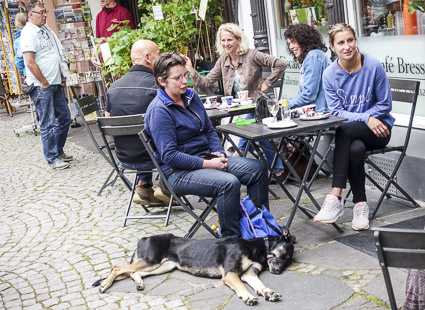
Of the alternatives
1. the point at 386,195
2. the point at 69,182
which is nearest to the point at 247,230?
the point at 386,195

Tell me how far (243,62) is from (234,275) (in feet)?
10.1

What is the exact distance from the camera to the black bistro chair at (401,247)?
2.23 m

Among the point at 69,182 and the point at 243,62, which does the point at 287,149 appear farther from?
the point at 69,182

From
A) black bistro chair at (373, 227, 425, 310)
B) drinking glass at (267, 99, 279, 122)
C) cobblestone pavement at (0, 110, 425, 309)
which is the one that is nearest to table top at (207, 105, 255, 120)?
cobblestone pavement at (0, 110, 425, 309)

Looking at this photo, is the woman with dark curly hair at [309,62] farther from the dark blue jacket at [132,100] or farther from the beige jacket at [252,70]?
the dark blue jacket at [132,100]

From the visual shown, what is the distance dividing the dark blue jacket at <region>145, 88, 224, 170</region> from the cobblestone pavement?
815mm

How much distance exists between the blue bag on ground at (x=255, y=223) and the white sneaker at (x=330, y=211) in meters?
0.35

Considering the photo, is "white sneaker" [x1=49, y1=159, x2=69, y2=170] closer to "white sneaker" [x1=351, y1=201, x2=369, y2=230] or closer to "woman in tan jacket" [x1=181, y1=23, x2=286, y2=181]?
"woman in tan jacket" [x1=181, y1=23, x2=286, y2=181]

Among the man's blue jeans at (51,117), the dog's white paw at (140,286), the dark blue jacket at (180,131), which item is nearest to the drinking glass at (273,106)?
the dark blue jacket at (180,131)

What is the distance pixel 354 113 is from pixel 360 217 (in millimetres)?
800

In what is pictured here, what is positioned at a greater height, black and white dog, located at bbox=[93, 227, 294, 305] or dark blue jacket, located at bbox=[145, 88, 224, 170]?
dark blue jacket, located at bbox=[145, 88, 224, 170]

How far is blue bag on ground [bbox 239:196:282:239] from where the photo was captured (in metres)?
4.44

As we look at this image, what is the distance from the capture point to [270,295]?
3.78 metres

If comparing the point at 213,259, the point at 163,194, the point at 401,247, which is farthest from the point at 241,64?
the point at 401,247
